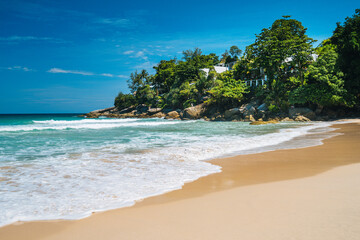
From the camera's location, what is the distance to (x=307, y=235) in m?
2.12

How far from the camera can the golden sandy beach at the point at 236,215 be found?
2.27 m

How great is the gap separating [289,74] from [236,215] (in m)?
35.7

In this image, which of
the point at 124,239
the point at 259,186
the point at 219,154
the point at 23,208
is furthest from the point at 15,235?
the point at 219,154

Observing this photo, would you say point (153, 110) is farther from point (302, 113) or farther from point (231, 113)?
point (302, 113)

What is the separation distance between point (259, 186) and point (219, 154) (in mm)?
3528

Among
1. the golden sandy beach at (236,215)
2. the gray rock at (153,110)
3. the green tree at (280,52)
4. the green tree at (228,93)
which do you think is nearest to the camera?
the golden sandy beach at (236,215)

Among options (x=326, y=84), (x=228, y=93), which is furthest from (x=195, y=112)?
(x=326, y=84)

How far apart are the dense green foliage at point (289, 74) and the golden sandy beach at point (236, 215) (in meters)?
24.3

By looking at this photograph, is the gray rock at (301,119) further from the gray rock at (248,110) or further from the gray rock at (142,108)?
the gray rock at (142,108)

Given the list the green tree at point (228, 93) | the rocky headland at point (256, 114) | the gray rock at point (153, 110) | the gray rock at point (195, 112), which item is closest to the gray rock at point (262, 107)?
the rocky headland at point (256, 114)

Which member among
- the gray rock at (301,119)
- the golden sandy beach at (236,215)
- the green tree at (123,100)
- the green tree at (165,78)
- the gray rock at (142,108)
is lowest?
the golden sandy beach at (236,215)

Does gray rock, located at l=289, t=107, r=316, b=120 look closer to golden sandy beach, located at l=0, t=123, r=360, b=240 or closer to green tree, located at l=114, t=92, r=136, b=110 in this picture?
golden sandy beach, located at l=0, t=123, r=360, b=240

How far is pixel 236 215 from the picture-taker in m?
2.67

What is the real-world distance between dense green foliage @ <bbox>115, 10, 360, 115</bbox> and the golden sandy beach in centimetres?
2427
